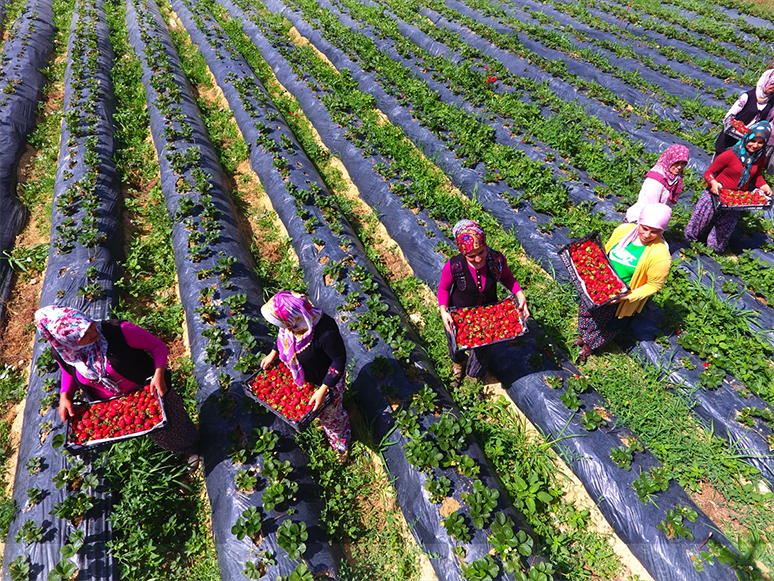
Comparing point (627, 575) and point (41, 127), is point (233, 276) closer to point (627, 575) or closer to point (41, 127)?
point (627, 575)

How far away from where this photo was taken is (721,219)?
578 cm

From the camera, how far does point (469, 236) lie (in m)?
3.39

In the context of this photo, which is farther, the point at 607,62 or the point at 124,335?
the point at 607,62

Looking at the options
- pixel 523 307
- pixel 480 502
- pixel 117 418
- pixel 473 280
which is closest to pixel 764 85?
pixel 523 307

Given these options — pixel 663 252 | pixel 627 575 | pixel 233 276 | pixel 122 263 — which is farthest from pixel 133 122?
pixel 627 575

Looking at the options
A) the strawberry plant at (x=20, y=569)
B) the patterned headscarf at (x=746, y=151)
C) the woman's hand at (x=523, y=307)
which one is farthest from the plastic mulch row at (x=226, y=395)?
the patterned headscarf at (x=746, y=151)

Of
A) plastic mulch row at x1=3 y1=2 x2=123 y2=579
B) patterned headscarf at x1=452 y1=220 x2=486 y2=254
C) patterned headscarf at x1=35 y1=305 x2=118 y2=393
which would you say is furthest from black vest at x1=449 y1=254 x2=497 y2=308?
plastic mulch row at x1=3 y1=2 x2=123 y2=579

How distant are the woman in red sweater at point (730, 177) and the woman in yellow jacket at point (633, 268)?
7.74ft

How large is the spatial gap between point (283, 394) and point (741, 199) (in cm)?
639

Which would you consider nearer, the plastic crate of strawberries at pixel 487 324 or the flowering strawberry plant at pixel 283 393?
the flowering strawberry plant at pixel 283 393

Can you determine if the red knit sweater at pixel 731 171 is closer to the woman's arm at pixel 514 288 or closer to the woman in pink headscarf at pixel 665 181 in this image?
the woman in pink headscarf at pixel 665 181

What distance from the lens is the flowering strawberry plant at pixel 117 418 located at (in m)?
3.04

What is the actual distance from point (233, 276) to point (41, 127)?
7.84 meters

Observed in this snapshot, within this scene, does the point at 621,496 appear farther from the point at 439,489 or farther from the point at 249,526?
the point at 249,526
